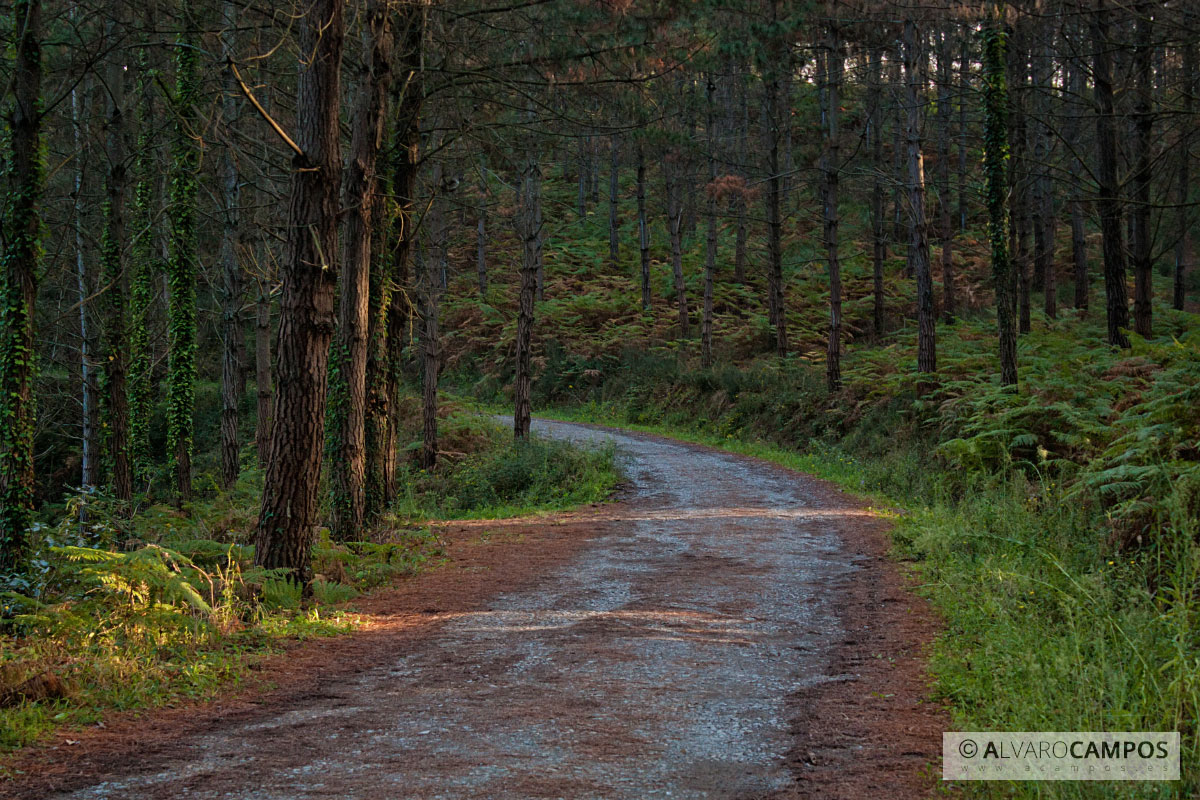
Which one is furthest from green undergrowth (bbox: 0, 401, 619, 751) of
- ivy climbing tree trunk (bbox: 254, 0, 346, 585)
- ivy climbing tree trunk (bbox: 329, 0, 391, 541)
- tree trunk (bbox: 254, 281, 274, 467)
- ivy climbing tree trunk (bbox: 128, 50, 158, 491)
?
tree trunk (bbox: 254, 281, 274, 467)

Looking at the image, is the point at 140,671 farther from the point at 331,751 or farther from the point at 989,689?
the point at 989,689

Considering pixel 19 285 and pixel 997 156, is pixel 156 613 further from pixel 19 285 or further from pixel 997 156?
pixel 997 156

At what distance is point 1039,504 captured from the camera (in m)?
9.61

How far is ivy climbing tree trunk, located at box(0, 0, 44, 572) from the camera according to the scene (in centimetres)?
745

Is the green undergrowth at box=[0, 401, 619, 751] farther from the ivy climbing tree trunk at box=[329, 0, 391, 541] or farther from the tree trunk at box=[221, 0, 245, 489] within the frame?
the tree trunk at box=[221, 0, 245, 489]

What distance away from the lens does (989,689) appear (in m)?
5.07

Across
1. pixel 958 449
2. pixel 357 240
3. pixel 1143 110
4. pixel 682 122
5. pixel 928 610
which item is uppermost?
pixel 682 122

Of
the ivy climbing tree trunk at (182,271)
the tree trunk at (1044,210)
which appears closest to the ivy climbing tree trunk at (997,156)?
the ivy climbing tree trunk at (182,271)

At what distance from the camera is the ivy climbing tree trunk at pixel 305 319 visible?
27.0ft

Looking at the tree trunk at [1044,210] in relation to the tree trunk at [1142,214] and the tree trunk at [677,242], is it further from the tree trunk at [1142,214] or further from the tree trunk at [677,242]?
the tree trunk at [677,242]

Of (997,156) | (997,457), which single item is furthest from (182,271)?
(997,156)

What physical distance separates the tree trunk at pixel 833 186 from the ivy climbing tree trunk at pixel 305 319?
50.9ft

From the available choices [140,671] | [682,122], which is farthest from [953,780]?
[682,122]

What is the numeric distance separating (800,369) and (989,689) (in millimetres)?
21019
